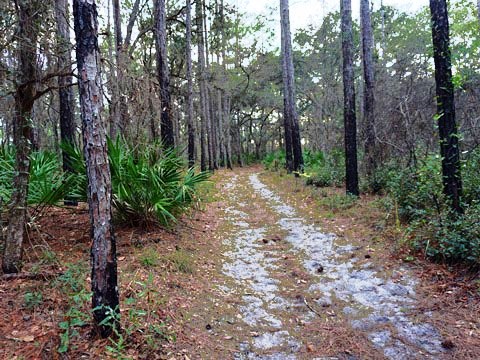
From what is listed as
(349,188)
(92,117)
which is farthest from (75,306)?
(349,188)

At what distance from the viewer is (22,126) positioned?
3.44 m

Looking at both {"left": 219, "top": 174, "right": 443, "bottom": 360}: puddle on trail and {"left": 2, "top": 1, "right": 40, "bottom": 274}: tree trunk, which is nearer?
{"left": 219, "top": 174, "right": 443, "bottom": 360}: puddle on trail

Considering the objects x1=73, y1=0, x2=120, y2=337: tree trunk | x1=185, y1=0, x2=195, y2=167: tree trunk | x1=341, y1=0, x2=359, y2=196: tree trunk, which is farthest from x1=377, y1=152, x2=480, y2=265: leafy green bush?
x1=185, y1=0, x2=195, y2=167: tree trunk

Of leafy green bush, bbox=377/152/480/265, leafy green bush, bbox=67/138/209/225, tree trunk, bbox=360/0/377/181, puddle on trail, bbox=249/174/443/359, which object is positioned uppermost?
tree trunk, bbox=360/0/377/181

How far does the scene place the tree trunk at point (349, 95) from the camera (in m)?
7.97

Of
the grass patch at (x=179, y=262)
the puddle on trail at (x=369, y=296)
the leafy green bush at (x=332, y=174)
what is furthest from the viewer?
the leafy green bush at (x=332, y=174)

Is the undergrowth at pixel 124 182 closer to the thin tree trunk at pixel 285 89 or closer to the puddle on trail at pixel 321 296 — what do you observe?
the puddle on trail at pixel 321 296

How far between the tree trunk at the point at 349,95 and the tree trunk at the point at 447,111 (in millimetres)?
3498

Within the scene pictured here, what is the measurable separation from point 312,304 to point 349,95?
6058 millimetres

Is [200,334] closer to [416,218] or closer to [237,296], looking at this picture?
[237,296]

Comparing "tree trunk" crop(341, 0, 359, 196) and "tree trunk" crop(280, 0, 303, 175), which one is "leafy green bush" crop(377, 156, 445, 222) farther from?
"tree trunk" crop(280, 0, 303, 175)

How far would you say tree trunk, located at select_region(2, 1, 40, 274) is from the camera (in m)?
3.42

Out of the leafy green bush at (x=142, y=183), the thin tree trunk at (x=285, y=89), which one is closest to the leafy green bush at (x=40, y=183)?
the leafy green bush at (x=142, y=183)

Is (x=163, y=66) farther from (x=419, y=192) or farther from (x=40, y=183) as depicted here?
(x=419, y=192)
